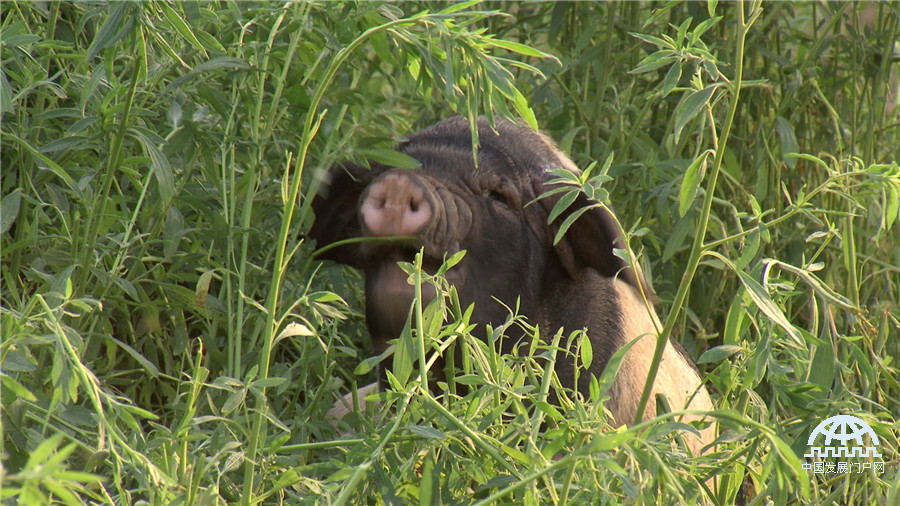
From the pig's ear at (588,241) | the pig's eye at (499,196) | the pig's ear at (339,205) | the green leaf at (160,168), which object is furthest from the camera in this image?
the pig's ear at (339,205)

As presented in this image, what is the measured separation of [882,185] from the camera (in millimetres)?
1706

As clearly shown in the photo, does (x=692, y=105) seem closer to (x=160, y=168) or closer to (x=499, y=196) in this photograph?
(x=160, y=168)

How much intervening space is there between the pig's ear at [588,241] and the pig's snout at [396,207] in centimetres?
37

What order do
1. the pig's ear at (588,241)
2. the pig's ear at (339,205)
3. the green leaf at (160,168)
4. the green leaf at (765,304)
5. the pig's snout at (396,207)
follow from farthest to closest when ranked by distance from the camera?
the pig's ear at (339,205)
the pig's ear at (588,241)
the pig's snout at (396,207)
the green leaf at (160,168)
the green leaf at (765,304)

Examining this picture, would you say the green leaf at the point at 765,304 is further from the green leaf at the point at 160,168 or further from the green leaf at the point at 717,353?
the green leaf at the point at 160,168

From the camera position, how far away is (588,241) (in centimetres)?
272

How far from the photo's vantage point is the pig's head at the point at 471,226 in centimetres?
242

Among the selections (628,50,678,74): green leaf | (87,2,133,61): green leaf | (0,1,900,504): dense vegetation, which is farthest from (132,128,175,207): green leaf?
(628,50,678,74): green leaf

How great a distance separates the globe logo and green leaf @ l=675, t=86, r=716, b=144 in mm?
498

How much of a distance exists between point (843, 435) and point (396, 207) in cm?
106

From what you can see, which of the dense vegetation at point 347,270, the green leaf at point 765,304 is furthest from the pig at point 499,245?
the green leaf at point 765,304

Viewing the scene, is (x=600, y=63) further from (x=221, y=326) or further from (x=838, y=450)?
(x=838, y=450)

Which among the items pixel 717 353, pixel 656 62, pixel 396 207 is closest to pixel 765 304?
pixel 717 353

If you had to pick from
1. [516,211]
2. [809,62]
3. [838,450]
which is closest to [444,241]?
[516,211]
